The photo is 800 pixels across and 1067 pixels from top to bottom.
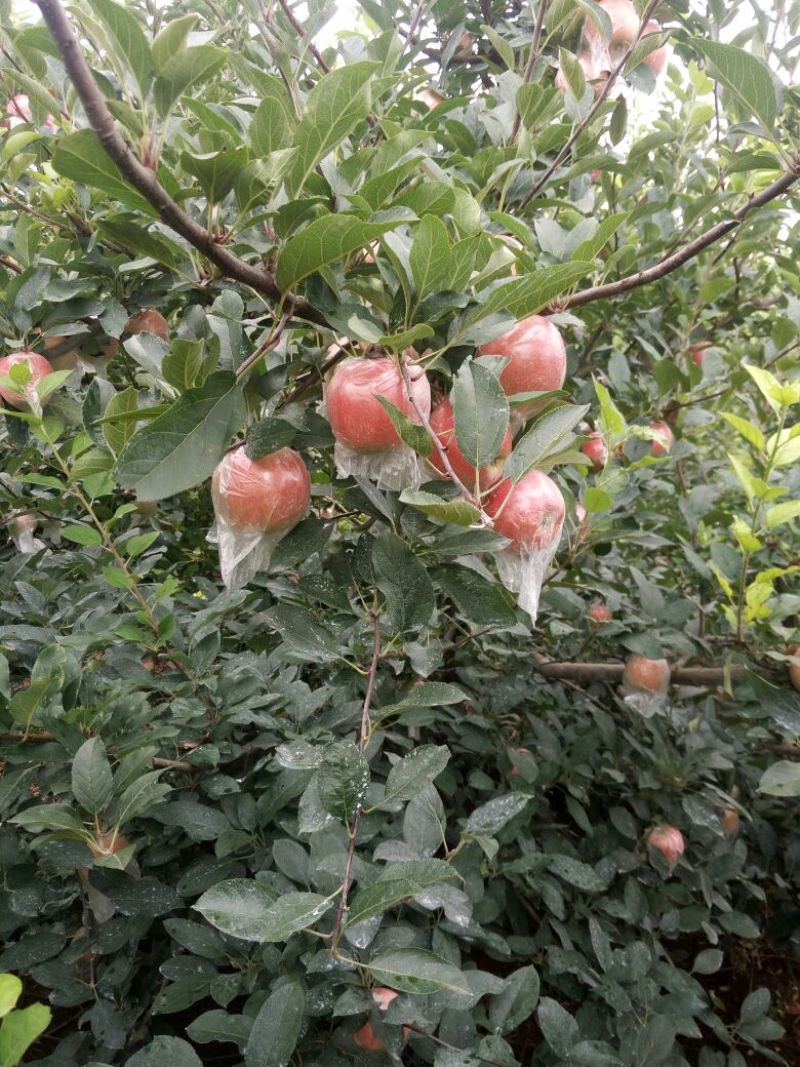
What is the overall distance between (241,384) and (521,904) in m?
1.33

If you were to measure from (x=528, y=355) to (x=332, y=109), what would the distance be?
29 cm

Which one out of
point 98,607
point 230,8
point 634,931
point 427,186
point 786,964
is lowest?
point 786,964

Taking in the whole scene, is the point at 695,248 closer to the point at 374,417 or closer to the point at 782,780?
the point at 374,417

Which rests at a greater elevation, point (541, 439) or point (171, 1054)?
point (541, 439)

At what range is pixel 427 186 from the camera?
0.73 m

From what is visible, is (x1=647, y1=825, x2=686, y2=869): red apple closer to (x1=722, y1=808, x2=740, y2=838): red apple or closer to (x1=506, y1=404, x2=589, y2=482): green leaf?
(x1=722, y1=808, x2=740, y2=838): red apple

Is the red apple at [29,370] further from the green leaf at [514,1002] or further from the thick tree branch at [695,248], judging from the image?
the green leaf at [514,1002]

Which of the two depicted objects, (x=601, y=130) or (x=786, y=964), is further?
(x=786, y=964)

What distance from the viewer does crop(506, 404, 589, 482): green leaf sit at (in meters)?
0.69

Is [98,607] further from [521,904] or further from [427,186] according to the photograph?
[521,904]

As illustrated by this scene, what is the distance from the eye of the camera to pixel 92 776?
894 millimetres

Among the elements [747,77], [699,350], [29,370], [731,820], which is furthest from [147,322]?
[731,820]

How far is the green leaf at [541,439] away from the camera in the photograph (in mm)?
691

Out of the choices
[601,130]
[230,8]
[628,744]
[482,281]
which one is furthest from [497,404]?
[230,8]
